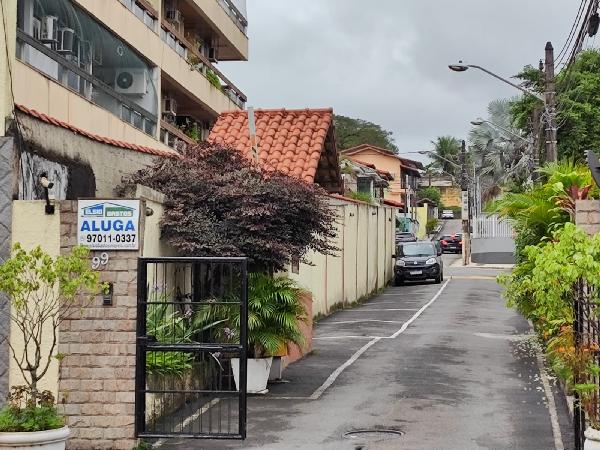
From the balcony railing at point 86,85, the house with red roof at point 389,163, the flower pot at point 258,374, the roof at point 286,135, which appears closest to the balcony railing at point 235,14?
the balcony railing at point 86,85

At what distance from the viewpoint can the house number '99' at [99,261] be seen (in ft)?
36.5

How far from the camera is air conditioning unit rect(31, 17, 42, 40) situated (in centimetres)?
1898

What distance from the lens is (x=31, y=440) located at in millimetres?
9070

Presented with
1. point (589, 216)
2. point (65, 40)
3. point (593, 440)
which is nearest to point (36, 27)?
point (65, 40)

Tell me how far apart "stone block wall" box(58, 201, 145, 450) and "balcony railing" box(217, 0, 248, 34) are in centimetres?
2868

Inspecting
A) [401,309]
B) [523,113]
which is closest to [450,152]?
[523,113]

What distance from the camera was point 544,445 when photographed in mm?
11328

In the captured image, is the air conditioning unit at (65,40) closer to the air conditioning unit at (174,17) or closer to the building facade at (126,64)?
the building facade at (126,64)

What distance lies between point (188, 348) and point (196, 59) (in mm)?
24834

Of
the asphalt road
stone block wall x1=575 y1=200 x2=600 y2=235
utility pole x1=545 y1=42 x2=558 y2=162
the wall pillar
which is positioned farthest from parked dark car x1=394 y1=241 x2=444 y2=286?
the wall pillar

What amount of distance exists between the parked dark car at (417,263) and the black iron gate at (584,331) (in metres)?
29.6

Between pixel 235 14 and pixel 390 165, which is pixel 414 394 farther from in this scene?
pixel 390 165

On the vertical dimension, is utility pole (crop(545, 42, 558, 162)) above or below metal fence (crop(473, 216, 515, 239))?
above

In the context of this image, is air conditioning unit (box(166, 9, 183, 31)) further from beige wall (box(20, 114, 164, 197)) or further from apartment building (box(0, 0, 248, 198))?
beige wall (box(20, 114, 164, 197))
